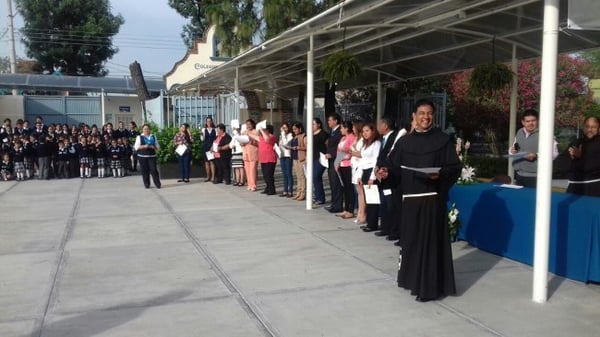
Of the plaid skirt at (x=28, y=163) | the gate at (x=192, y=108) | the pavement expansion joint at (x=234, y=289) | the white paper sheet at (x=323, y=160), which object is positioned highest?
the gate at (x=192, y=108)

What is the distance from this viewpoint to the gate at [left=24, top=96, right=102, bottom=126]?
28.0 m

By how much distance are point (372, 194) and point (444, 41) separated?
13.9ft

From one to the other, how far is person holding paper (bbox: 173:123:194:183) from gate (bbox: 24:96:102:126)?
16.6 metres

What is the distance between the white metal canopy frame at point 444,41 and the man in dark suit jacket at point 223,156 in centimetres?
169

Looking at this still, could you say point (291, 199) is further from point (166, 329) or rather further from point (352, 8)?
point (166, 329)

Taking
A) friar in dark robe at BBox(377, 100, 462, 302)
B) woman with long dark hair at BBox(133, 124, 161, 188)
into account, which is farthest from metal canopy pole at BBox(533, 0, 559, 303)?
woman with long dark hair at BBox(133, 124, 161, 188)

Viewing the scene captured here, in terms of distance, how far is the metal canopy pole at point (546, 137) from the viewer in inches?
188

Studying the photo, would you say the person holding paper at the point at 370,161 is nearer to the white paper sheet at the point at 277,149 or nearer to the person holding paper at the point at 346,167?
the person holding paper at the point at 346,167

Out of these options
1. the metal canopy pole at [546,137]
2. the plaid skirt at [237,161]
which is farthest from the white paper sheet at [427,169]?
the plaid skirt at [237,161]

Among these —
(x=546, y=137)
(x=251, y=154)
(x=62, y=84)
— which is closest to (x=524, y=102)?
(x=251, y=154)

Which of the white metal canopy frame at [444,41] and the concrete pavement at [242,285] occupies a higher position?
the white metal canopy frame at [444,41]

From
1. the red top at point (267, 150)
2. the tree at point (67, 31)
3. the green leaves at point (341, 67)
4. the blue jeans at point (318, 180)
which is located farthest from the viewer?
the tree at point (67, 31)

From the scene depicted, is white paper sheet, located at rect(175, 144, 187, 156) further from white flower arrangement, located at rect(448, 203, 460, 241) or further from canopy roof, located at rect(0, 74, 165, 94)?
canopy roof, located at rect(0, 74, 165, 94)

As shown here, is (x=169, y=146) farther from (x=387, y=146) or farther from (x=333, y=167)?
(x=387, y=146)
